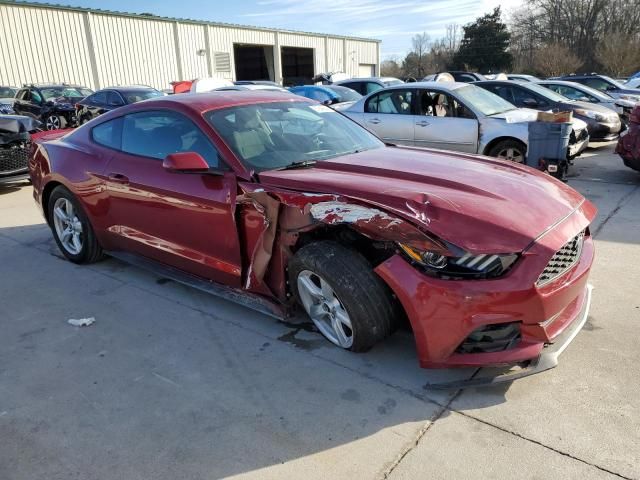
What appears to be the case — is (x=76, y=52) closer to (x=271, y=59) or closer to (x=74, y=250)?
(x=271, y=59)

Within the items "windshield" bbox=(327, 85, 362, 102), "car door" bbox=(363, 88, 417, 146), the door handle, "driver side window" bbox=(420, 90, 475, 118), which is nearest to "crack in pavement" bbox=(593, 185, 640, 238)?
"driver side window" bbox=(420, 90, 475, 118)

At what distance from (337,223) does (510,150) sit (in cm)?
594

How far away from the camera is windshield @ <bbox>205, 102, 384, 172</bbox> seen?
11.5ft

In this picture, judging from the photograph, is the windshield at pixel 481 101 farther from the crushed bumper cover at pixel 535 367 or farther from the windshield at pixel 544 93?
the crushed bumper cover at pixel 535 367

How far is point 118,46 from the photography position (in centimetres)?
2812

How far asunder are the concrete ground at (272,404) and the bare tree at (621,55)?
122ft

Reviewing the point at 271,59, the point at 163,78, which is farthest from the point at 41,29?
the point at 271,59

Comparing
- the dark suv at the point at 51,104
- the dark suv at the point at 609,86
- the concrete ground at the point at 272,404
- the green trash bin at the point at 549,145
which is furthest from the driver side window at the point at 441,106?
the dark suv at the point at 51,104

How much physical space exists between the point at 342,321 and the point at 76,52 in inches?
1119

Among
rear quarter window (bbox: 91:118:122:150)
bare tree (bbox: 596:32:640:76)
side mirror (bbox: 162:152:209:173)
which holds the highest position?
bare tree (bbox: 596:32:640:76)

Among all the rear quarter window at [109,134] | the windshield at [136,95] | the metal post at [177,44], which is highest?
the metal post at [177,44]

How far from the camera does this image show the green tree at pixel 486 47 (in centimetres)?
5119

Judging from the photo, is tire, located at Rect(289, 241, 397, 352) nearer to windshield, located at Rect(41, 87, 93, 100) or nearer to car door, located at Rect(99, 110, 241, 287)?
car door, located at Rect(99, 110, 241, 287)

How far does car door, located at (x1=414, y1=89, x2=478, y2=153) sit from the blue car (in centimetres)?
466
